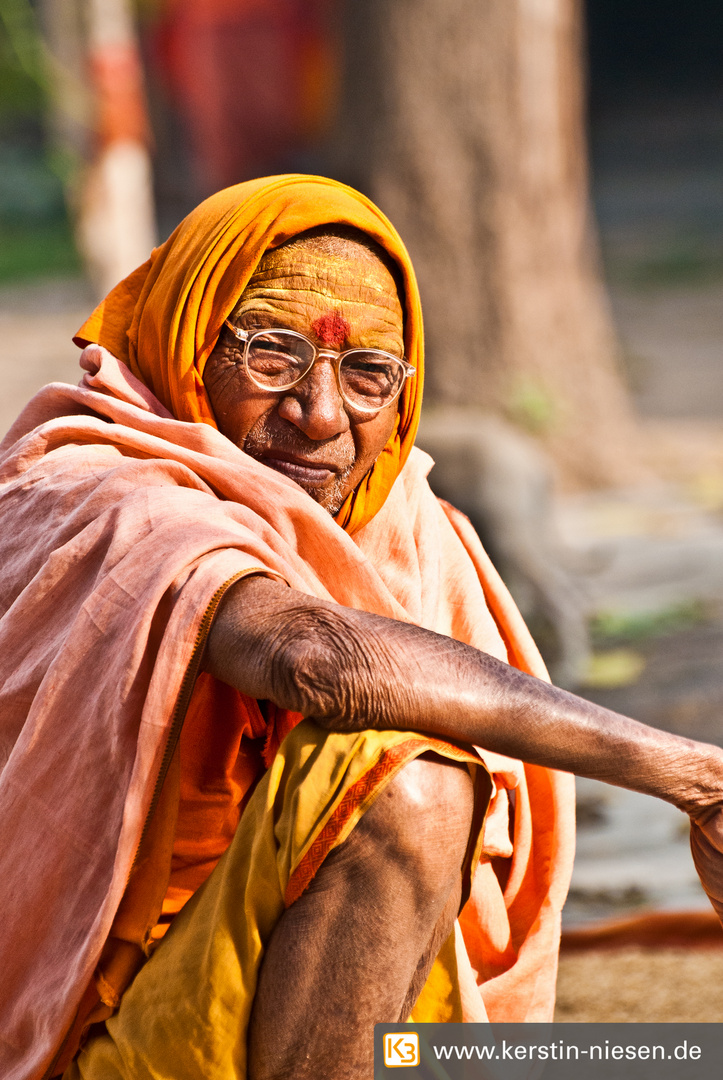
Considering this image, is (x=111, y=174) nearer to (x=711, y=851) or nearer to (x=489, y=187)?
(x=489, y=187)

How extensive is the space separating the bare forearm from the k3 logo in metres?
0.43

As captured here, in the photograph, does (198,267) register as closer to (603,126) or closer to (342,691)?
(342,691)

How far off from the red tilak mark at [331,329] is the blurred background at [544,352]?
1.71 meters

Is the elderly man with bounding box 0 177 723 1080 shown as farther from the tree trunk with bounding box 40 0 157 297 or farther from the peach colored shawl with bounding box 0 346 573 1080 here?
the tree trunk with bounding box 40 0 157 297

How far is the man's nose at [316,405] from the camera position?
225 cm

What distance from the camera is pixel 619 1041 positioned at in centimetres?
284

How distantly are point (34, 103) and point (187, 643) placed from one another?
1775 cm

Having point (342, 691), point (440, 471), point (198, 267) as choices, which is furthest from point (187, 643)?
point (440, 471)

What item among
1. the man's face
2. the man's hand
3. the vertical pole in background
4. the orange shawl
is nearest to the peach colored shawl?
the orange shawl

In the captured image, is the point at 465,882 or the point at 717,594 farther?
the point at 717,594

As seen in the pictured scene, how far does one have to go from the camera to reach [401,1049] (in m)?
1.87

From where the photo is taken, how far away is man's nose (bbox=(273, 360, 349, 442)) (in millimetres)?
2248

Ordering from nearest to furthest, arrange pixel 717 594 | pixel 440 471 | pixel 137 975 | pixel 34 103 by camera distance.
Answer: pixel 137 975, pixel 440 471, pixel 717 594, pixel 34 103

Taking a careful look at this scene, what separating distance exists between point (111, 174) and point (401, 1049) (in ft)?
29.7
